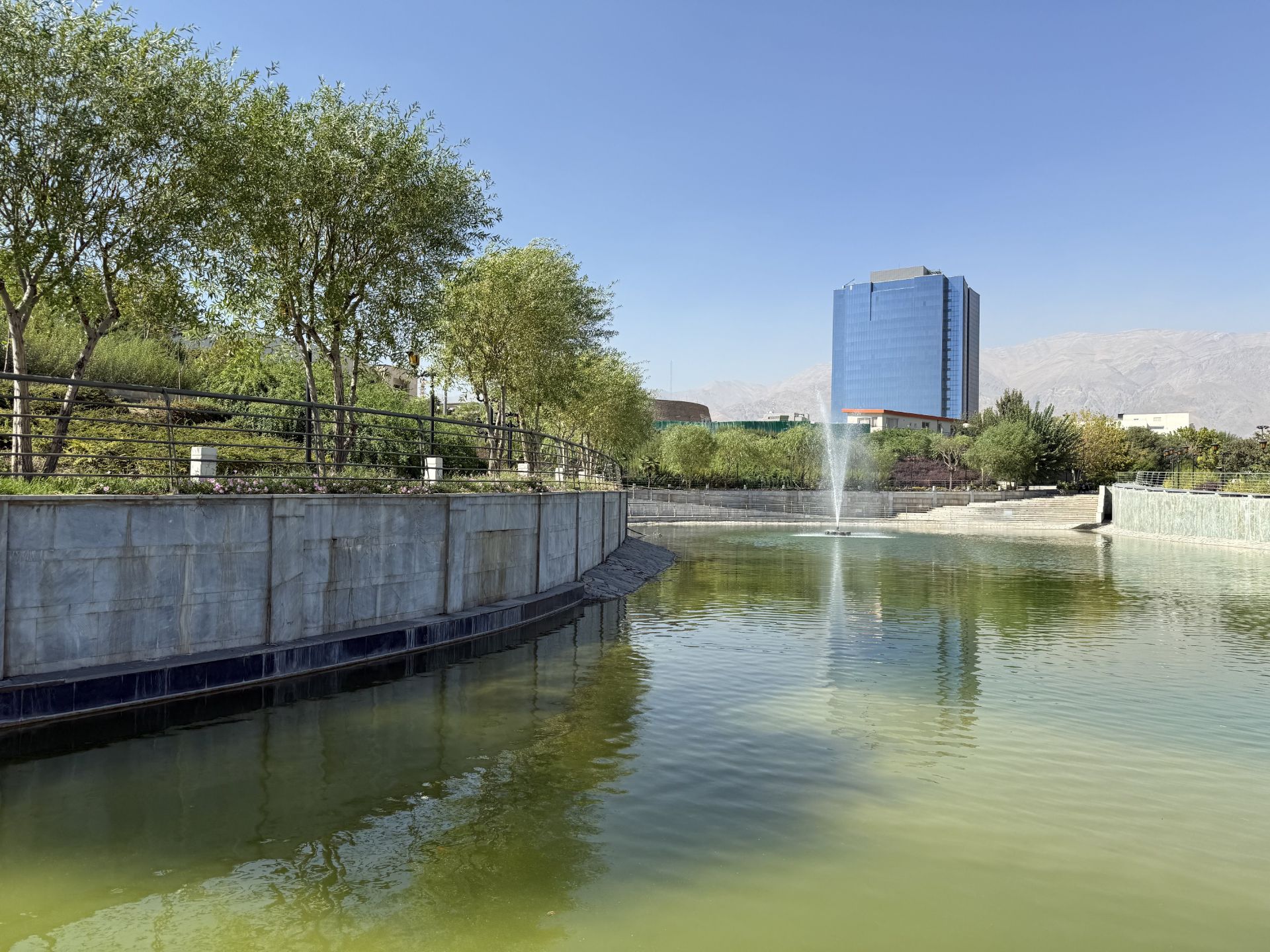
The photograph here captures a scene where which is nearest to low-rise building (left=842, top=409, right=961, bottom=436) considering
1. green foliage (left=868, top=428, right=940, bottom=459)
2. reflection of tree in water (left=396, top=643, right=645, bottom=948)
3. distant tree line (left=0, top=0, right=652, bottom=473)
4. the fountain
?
green foliage (left=868, top=428, right=940, bottom=459)

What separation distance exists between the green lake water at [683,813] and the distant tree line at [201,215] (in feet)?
17.9

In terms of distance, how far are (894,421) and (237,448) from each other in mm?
132758

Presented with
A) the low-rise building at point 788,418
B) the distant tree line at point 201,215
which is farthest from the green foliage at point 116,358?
the low-rise building at point 788,418

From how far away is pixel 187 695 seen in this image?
12.0 metres

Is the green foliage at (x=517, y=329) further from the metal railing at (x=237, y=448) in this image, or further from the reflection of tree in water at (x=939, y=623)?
the reflection of tree in water at (x=939, y=623)

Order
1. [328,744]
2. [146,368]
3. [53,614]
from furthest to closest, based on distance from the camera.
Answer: [146,368], [53,614], [328,744]

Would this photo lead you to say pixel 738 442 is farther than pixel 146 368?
Yes

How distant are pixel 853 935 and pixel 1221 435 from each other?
135 meters

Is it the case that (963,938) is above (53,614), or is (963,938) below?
below

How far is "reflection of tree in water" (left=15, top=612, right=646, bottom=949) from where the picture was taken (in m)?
6.02

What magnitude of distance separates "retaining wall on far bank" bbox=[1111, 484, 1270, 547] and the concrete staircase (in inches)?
235

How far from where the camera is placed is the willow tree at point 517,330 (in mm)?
35125

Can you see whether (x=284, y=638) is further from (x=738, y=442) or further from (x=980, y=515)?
(x=738, y=442)

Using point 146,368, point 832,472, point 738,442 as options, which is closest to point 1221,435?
point 832,472
